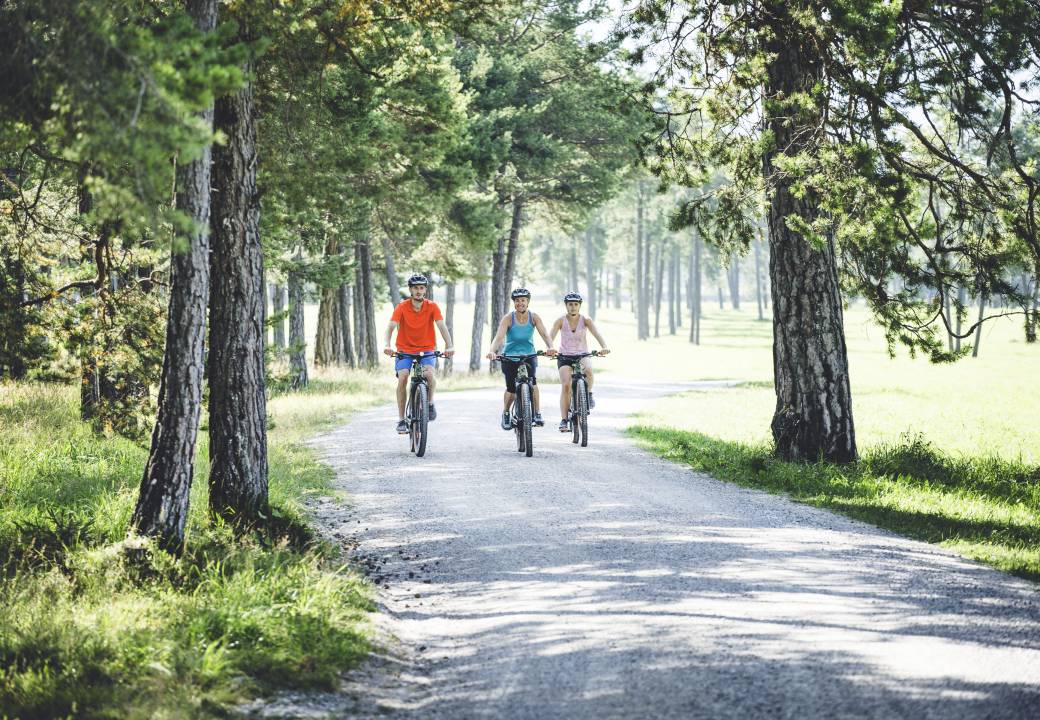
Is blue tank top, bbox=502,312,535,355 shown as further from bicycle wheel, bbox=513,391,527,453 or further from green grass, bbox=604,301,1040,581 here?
green grass, bbox=604,301,1040,581

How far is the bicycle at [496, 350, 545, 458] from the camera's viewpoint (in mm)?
11422

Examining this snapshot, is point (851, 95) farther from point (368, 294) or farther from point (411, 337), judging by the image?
point (368, 294)

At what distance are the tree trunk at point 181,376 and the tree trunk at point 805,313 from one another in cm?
676

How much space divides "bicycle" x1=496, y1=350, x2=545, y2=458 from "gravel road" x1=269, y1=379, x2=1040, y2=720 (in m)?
2.03

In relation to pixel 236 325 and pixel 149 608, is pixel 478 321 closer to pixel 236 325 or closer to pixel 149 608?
pixel 236 325

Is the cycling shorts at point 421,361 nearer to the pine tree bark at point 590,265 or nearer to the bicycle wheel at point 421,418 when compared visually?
the bicycle wheel at point 421,418

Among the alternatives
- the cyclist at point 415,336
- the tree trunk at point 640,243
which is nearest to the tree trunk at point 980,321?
the cyclist at point 415,336

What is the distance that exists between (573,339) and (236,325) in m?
6.43

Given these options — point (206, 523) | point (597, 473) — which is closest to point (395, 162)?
point (597, 473)

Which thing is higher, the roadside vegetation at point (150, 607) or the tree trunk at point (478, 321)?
the tree trunk at point (478, 321)

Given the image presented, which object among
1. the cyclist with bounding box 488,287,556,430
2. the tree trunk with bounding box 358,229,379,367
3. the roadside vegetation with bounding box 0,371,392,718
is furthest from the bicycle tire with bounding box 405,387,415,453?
the tree trunk with bounding box 358,229,379,367

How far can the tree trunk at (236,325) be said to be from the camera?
6.70 meters

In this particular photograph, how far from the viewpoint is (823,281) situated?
10.2 meters

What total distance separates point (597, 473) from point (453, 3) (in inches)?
214
